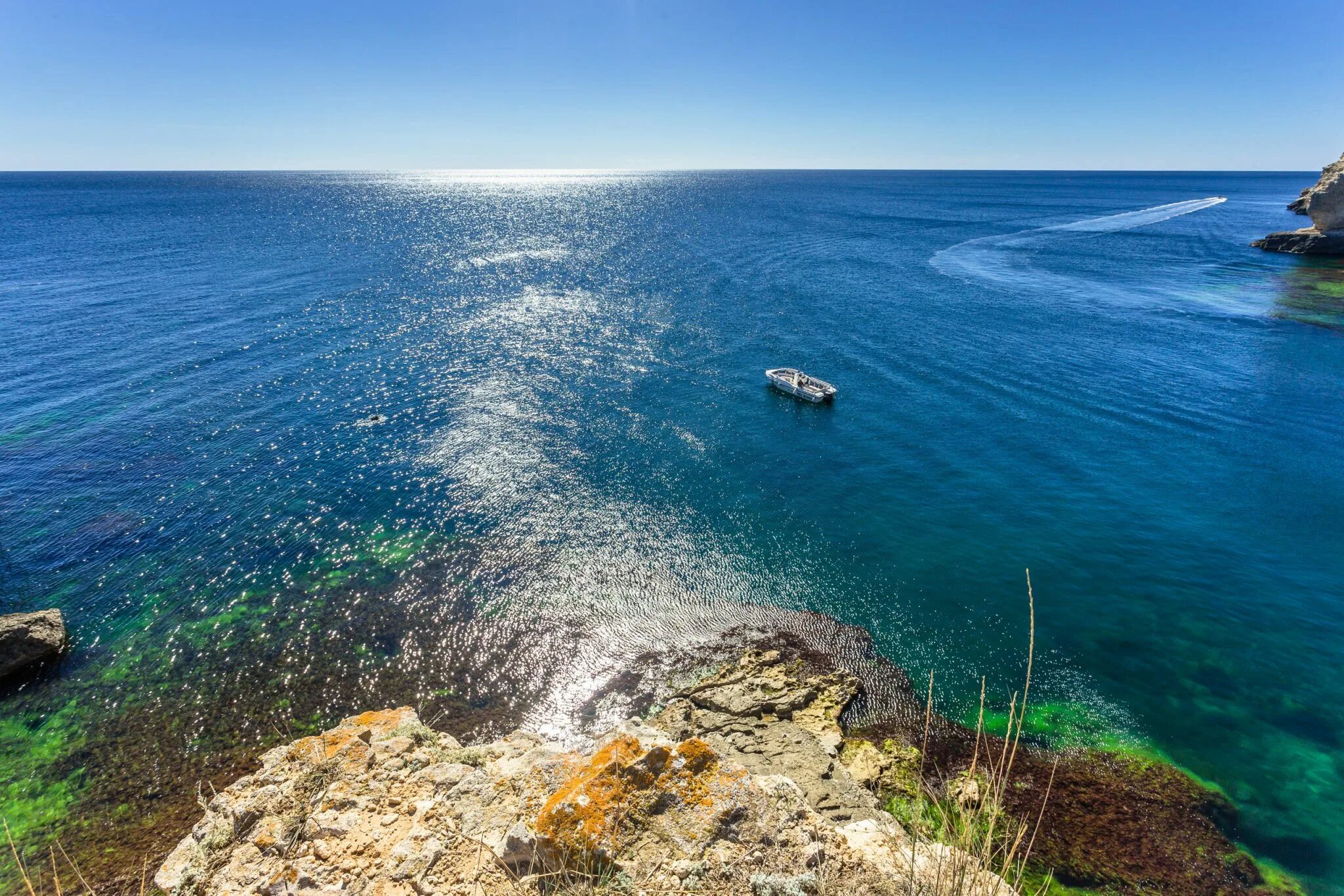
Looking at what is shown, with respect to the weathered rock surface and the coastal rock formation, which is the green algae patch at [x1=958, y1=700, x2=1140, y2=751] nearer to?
the coastal rock formation

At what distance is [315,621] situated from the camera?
28094 millimetres

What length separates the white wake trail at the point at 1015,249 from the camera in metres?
88.0

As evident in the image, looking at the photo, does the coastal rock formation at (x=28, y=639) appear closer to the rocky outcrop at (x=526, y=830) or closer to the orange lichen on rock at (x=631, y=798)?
the rocky outcrop at (x=526, y=830)

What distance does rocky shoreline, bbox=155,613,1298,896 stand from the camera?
10672 mm

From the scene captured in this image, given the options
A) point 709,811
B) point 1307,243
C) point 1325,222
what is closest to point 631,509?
point 709,811

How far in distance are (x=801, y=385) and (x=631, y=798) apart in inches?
1598

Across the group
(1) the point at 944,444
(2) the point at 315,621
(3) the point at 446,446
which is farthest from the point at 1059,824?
(3) the point at 446,446

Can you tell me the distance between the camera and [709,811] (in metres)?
11.9

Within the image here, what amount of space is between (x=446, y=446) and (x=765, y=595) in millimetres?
24624

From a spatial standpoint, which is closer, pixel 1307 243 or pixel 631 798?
pixel 631 798

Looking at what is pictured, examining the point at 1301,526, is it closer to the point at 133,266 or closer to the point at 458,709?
the point at 458,709

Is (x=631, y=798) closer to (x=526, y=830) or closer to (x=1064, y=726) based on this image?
(x=526, y=830)

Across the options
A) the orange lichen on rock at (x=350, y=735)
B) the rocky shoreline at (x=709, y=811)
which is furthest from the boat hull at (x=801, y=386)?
the orange lichen on rock at (x=350, y=735)

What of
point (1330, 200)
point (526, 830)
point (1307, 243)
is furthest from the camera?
point (1307, 243)
